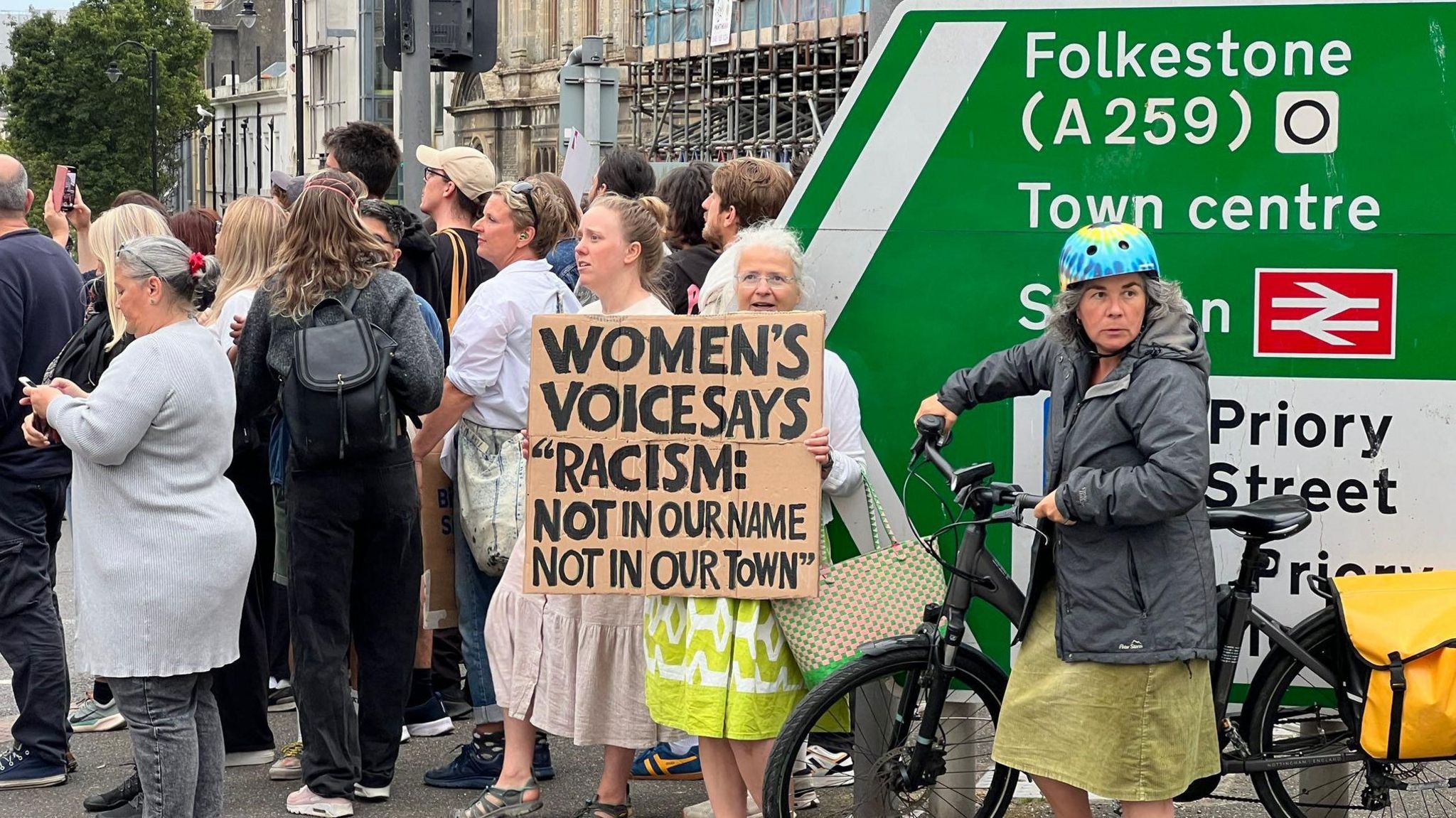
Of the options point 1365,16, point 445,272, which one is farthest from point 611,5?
point 1365,16

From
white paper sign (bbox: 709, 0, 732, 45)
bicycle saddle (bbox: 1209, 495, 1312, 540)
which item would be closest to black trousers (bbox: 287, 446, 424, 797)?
bicycle saddle (bbox: 1209, 495, 1312, 540)

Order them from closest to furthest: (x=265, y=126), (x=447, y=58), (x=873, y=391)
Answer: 1. (x=873, y=391)
2. (x=447, y=58)
3. (x=265, y=126)

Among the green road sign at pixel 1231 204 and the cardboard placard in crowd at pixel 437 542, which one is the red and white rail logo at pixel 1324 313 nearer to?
the green road sign at pixel 1231 204

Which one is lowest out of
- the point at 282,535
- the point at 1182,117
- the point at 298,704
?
the point at 298,704

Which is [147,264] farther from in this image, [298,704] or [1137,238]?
[1137,238]

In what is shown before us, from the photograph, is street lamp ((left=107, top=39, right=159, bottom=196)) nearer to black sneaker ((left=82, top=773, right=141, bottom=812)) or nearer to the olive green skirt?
black sneaker ((left=82, top=773, right=141, bottom=812))

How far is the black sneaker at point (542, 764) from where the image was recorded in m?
6.06

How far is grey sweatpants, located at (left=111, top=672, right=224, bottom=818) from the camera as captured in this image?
4.93 meters

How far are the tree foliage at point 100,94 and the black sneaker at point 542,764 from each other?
5419cm

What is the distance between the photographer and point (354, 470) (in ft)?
18.3

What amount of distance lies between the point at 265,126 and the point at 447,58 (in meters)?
76.5

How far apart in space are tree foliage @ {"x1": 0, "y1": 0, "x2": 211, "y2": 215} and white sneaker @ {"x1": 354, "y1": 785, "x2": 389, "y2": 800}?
54.3 m

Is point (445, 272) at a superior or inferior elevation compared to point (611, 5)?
inferior

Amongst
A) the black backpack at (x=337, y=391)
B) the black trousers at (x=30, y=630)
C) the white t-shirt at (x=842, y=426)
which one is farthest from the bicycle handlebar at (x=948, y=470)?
the black trousers at (x=30, y=630)
